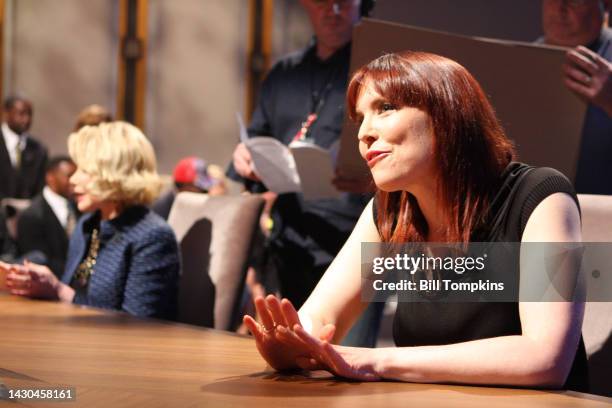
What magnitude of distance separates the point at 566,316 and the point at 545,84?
0.95 m

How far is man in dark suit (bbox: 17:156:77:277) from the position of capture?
503 cm

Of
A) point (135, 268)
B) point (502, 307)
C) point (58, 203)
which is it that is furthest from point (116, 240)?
point (58, 203)

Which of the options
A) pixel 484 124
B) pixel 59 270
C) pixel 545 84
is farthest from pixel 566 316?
pixel 59 270

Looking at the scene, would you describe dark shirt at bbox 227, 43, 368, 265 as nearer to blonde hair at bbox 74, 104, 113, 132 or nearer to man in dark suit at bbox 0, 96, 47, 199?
blonde hair at bbox 74, 104, 113, 132

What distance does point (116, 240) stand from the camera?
2500 mm

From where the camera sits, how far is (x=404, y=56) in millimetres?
1416

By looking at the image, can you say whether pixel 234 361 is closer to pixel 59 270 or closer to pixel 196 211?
pixel 196 211

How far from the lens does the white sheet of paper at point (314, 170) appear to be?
229cm

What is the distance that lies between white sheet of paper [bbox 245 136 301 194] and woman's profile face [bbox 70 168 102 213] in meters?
0.49

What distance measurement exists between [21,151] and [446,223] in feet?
18.6

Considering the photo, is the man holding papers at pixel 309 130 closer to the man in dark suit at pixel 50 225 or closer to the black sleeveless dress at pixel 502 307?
the black sleeveless dress at pixel 502 307

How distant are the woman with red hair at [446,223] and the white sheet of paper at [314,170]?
2.59 ft

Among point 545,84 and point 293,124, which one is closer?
point 545,84

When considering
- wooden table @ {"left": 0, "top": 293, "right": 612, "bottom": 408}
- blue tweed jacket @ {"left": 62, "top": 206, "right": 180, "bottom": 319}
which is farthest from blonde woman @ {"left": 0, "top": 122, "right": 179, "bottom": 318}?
wooden table @ {"left": 0, "top": 293, "right": 612, "bottom": 408}
